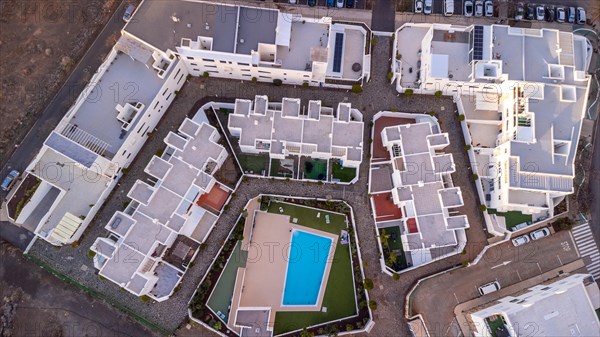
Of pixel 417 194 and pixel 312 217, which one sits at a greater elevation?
pixel 417 194

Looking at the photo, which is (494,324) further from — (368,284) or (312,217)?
(312,217)

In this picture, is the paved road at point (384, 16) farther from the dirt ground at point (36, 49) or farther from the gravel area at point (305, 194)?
the dirt ground at point (36, 49)

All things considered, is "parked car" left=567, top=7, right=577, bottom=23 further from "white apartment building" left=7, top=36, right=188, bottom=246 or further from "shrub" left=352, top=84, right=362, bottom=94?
"white apartment building" left=7, top=36, right=188, bottom=246

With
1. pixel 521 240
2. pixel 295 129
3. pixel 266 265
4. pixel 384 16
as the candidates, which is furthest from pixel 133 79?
pixel 521 240

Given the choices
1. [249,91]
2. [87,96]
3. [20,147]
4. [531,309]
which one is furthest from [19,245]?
[531,309]

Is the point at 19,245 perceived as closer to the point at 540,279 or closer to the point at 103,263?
the point at 103,263


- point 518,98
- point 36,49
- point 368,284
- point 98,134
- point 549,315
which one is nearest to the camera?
point 549,315

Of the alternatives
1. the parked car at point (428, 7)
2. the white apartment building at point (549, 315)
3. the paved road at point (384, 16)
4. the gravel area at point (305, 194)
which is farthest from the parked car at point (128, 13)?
the white apartment building at point (549, 315)
